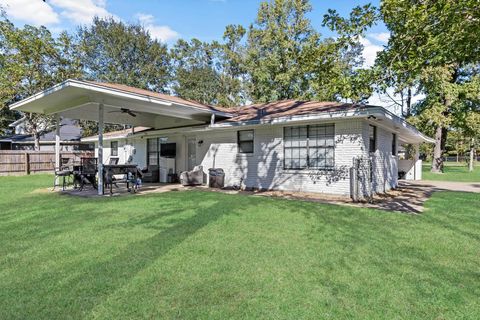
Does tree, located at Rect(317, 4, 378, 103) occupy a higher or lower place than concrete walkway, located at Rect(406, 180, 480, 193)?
higher

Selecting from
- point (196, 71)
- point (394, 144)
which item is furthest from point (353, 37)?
point (196, 71)

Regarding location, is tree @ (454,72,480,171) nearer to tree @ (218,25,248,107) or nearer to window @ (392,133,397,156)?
window @ (392,133,397,156)

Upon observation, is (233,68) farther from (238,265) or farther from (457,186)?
(238,265)

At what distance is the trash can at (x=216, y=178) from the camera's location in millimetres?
11523

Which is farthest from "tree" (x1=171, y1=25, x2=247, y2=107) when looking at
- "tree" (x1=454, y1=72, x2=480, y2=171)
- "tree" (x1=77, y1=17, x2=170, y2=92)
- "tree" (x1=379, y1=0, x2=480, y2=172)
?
"tree" (x1=379, y1=0, x2=480, y2=172)

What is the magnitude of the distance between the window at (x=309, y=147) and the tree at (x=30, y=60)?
20.7m

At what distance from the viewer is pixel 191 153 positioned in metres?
13.6

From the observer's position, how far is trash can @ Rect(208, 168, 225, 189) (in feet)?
37.8

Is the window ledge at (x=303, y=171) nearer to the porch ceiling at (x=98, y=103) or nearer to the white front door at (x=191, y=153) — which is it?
the porch ceiling at (x=98, y=103)

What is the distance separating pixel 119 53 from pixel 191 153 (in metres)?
22.7

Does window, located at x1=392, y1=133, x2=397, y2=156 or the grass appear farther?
window, located at x1=392, y1=133, x2=397, y2=156

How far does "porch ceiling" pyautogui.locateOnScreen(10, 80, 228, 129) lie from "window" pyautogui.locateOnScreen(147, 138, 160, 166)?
111 centimetres

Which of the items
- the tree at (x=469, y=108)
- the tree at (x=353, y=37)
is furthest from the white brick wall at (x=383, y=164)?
the tree at (x=469, y=108)

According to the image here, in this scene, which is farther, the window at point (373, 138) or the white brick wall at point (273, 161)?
the window at point (373, 138)
